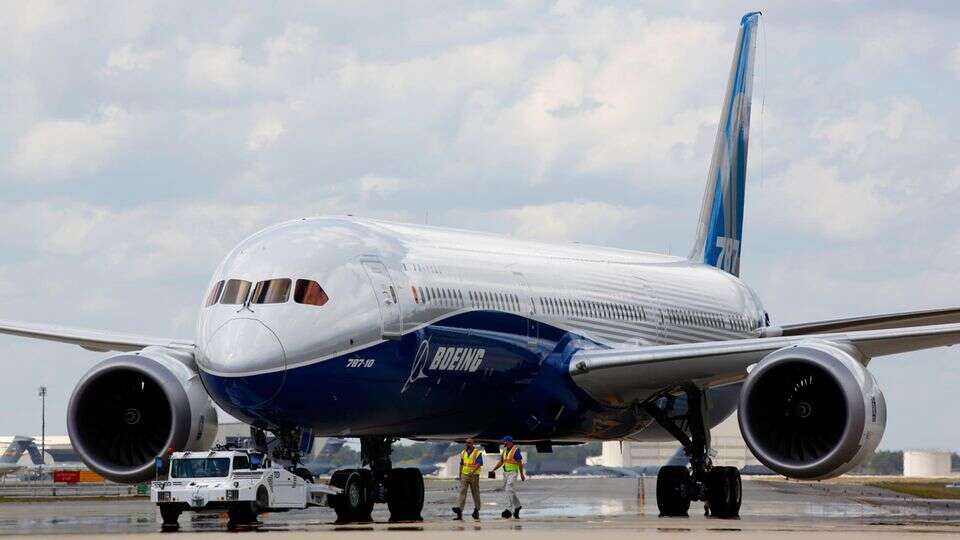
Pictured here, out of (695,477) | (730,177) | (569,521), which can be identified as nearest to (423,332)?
(569,521)

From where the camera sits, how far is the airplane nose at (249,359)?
70.4ft

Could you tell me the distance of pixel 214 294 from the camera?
22.9 metres

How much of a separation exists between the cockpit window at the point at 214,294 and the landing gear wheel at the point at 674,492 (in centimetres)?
953

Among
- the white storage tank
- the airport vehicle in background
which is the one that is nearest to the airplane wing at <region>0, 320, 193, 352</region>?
the airport vehicle in background

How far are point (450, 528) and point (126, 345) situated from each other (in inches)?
343

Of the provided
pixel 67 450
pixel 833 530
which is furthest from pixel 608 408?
pixel 67 450

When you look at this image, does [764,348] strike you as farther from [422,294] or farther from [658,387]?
[422,294]

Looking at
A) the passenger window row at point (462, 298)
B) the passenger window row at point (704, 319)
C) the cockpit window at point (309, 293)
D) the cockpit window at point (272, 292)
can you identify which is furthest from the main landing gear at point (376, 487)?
the passenger window row at point (704, 319)

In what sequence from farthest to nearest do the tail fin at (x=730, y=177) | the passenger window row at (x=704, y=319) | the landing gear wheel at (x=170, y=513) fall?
1. the tail fin at (x=730, y=177)
2. the passenger window row at (x=704, y=319)
3. the landing gear wheel at (x=170, y=513)

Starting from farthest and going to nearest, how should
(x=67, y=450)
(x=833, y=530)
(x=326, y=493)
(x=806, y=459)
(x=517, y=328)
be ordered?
(x=67, y=450) → (x=517, y=328) → (x=806, y=459) → (x=326, y=493) → (x=833, y=530)

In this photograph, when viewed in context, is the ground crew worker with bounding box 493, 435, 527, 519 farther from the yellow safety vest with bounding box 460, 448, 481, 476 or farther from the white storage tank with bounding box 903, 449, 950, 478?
the white storage tank with bounding box 903, 449, 950, 478

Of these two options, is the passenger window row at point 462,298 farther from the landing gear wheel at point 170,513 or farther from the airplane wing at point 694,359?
the landing gear wheel at point 170,513

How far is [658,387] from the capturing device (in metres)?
28.0

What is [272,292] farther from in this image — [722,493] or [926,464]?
[926,464]
